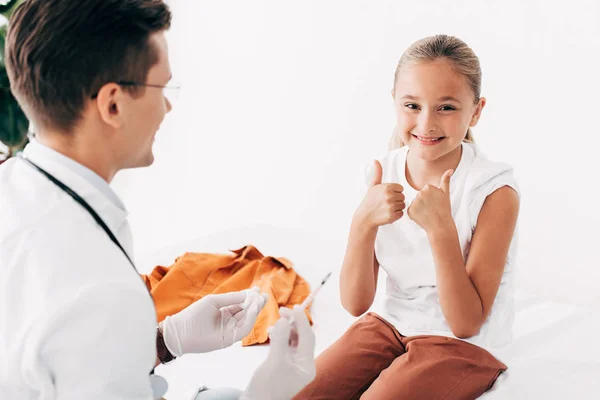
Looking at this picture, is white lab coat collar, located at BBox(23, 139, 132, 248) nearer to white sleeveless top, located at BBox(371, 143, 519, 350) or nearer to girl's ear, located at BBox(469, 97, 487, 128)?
white sleeveless top, located at BBox(371, 143, 519, 350)

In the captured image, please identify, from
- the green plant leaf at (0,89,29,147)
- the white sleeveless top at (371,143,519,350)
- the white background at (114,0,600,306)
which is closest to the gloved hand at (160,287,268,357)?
the white sleeveless top at (371,143,519,350)

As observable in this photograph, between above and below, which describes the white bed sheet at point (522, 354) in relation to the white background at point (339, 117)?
below

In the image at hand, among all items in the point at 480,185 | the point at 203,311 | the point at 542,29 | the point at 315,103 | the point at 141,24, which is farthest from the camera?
the point at 315,103

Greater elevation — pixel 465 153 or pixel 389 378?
pixel 465 153

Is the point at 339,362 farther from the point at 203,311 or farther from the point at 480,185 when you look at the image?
the point at 480,185

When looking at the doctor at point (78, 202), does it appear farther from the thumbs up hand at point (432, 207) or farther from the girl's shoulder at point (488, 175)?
the girl's shoulder at point (488, 175)

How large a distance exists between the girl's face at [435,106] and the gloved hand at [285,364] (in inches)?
22.4

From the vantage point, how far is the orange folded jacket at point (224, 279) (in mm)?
2223

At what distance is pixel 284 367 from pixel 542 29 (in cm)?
167

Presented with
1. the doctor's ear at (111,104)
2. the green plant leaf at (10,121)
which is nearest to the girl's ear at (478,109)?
the doctor's ear at (111,104)

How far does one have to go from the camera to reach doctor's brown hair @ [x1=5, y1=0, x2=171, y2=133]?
969 millimetres

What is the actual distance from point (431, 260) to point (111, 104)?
0.90 meters

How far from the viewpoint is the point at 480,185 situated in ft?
5.05

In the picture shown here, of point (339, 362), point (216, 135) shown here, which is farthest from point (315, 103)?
point (339, 362)
